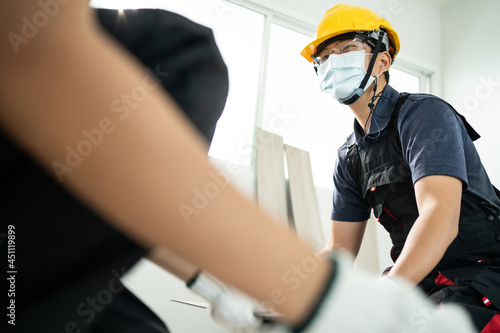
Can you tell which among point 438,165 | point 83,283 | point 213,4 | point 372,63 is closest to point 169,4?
point 213,4

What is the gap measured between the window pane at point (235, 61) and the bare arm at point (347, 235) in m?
1.41

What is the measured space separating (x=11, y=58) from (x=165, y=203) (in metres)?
0.14

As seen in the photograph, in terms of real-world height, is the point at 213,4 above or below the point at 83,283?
above

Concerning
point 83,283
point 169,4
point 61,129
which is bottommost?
point 83,283

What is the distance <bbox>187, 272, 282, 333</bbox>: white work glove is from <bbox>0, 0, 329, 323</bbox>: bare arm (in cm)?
20

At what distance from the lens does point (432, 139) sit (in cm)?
122

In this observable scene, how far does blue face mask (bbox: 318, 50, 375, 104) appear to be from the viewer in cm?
167

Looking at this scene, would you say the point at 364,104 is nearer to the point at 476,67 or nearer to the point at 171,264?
the point at 171,264

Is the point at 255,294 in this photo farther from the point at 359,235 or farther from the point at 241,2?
the point at 241,2

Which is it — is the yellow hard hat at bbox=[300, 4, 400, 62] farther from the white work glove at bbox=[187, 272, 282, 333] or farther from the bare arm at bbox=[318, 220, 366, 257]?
the white work glove at bbox=[187, 272, 282, 333]

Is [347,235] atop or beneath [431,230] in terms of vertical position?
beneath

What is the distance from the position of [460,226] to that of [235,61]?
2.33m

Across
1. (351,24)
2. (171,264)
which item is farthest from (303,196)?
(171,264)

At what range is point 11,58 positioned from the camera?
224mm
